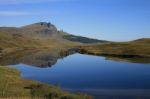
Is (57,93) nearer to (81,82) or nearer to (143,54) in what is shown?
(81,82)

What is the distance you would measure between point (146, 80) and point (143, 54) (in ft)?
203

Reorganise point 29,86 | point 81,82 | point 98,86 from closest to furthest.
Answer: point 29,86
point 98,86
point 81,82

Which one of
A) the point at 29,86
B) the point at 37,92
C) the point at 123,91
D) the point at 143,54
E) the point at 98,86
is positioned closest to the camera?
the point at 37,92

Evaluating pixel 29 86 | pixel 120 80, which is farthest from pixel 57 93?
pixel 120 80

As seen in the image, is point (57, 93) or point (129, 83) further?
point (129, 83)

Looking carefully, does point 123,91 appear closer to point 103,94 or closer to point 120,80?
point 103,94

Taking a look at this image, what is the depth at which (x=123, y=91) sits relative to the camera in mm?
50531

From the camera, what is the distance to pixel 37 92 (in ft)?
134

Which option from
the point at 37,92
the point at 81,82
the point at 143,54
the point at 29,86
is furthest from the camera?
the point at 143,54

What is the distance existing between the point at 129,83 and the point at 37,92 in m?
22.5

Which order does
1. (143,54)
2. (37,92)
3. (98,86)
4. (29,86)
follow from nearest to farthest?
1. (37,92)
2. (29,86)
3. (98,86)
4. (143,54)

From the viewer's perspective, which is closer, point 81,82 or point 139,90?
point 139,90

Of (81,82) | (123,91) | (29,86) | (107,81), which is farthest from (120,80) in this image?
(29,86)

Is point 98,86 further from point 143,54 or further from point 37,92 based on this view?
point 143,54
